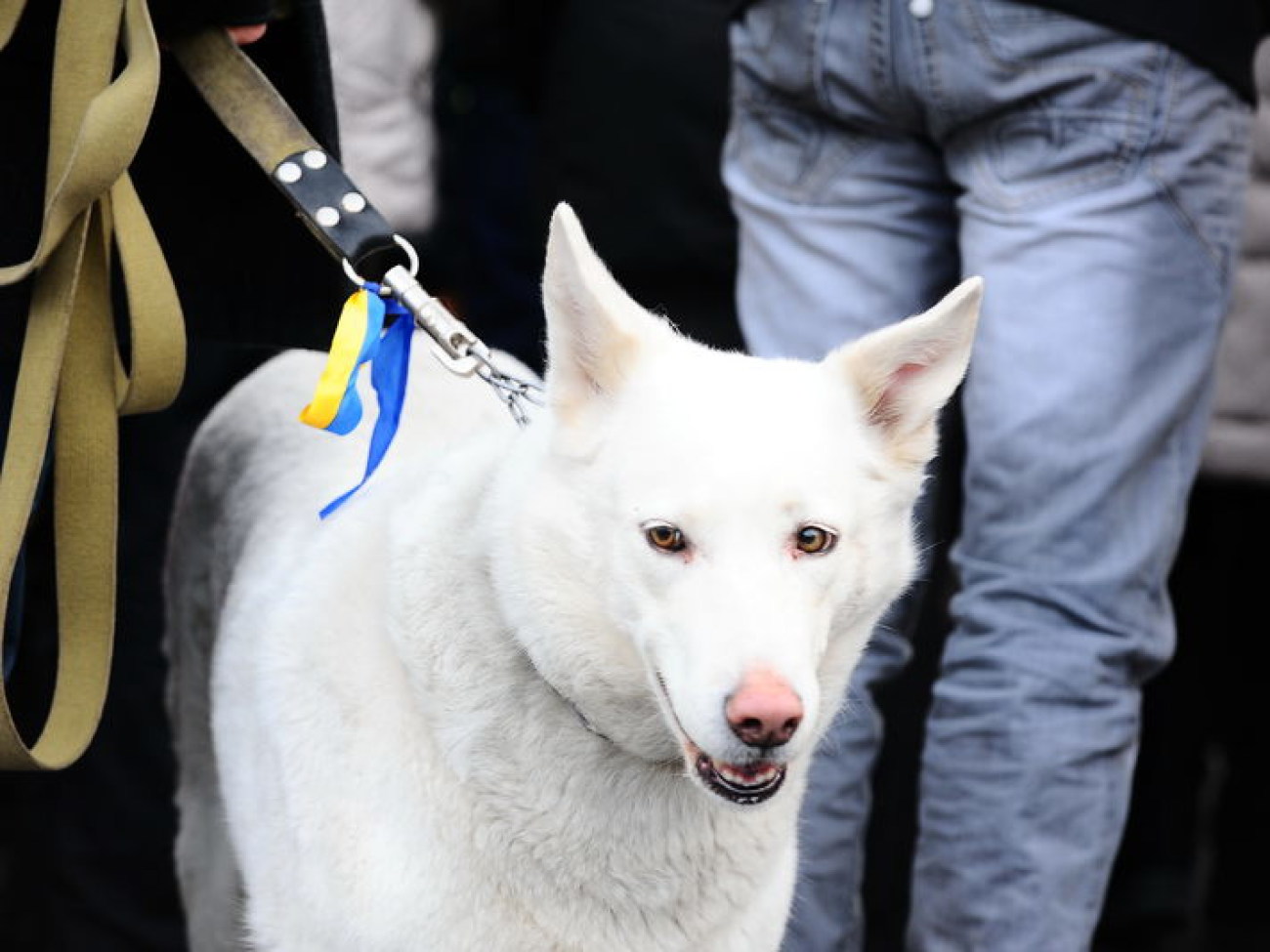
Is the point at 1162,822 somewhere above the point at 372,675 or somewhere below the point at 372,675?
below

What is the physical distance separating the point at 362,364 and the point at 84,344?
1.09 ft

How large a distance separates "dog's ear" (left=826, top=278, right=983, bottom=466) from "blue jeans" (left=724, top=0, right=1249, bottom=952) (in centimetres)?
39

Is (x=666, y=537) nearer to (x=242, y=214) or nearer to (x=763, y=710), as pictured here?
(x=763, y=710)

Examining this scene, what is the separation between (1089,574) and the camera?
2.47m

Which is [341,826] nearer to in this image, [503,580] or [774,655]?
[503,580]

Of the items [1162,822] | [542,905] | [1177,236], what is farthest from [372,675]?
[1162,822]

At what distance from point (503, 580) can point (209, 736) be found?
1067 millimetres

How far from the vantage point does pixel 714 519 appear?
6.39 ft

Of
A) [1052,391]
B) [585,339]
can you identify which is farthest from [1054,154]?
[585,339]

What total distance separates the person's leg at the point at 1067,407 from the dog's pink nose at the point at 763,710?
73 cm

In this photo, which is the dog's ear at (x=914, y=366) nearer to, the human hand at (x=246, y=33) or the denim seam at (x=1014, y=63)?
the denim seam at (x=1014, y=63)

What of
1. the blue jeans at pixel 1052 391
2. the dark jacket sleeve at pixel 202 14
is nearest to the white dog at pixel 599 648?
the blue jeans at pixel 1052 391

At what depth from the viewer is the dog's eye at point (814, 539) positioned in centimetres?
198

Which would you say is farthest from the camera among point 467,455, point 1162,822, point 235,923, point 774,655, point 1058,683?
point 1162,822
